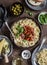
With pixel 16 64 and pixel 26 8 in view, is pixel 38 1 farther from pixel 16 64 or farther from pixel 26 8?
pixel 16 64

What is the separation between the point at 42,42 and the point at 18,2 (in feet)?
1.35

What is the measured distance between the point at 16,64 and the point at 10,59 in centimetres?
7

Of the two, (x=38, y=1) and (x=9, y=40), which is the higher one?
(x=38, y=1)

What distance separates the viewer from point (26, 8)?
281cm

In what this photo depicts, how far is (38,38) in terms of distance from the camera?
2.71 meters

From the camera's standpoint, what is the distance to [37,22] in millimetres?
2750

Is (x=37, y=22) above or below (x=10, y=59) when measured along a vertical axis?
above

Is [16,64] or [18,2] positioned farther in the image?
[18,2]

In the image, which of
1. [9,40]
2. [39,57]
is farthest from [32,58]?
[9,40]

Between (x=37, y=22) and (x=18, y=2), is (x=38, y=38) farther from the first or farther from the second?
(x=18, y=2)

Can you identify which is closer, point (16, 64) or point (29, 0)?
point (16, 64)

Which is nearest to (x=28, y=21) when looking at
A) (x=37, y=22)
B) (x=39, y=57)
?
(x=37, y=22)

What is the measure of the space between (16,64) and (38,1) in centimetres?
59

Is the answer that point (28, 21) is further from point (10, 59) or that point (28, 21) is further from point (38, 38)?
point (10, 59)
